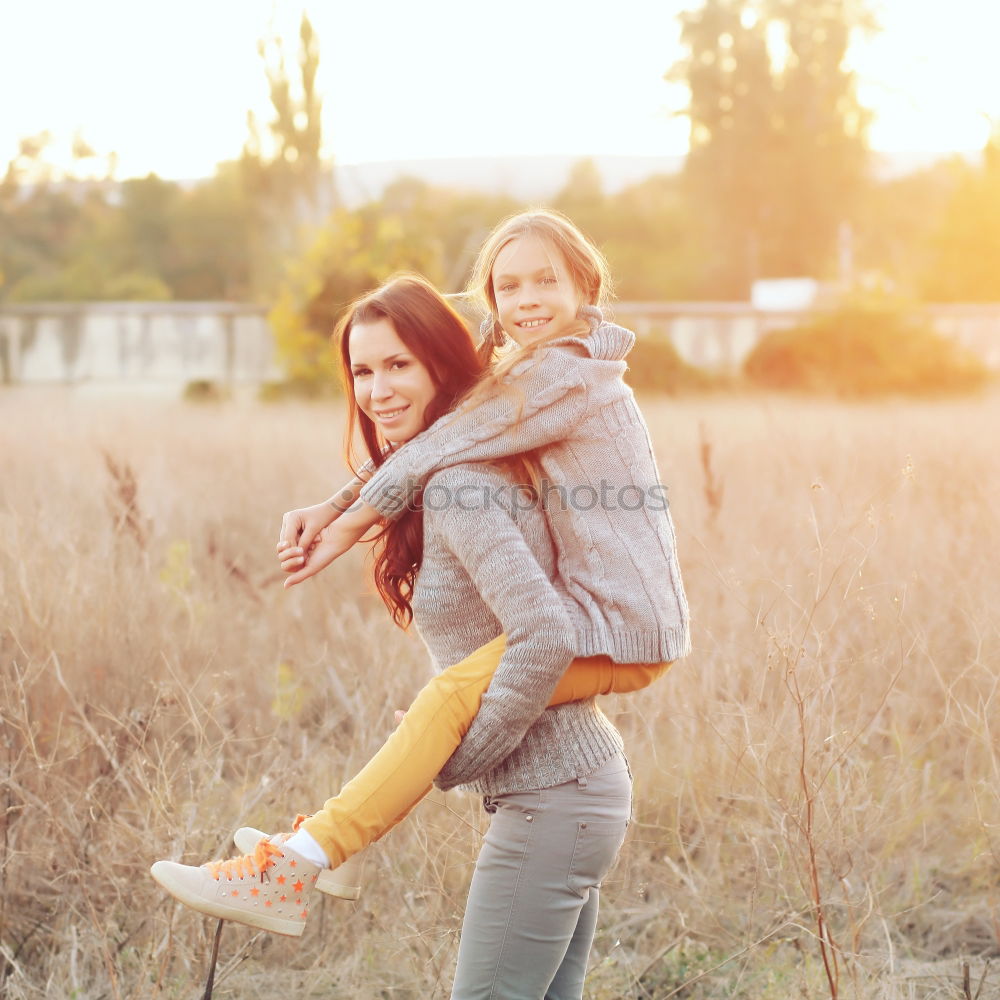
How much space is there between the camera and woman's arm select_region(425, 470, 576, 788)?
172cm

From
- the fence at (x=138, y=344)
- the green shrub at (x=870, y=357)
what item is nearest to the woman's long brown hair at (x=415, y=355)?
the green shrub at (x=870, y=357)

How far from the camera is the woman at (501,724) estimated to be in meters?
1.74

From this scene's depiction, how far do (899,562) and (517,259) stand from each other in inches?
109

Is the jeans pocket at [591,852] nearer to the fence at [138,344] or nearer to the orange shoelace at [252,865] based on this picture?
the orange shoelace at [252,865]

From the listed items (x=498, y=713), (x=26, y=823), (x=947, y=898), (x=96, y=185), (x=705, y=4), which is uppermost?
(x=705, y=4)

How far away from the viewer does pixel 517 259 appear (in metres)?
2.15

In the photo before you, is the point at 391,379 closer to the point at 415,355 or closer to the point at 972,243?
the point at 415,355

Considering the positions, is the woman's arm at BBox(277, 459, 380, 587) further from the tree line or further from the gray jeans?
the tree line

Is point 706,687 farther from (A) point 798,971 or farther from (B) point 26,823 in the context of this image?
(B) point 26,823

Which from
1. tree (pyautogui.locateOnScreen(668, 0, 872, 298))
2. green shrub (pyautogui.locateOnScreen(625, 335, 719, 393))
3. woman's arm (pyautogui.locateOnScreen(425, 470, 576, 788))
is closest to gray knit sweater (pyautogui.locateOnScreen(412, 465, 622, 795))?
woman's arm (pyautogui.locateOnScreen(425, 470, 576, 788))

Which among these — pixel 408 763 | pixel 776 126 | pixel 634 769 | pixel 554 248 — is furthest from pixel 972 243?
pixel 408 763

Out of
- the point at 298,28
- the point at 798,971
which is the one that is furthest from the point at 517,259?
the point at 298,28

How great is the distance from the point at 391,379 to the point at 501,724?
2.08ft

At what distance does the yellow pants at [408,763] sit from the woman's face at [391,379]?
17.7 inches
